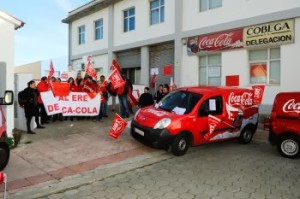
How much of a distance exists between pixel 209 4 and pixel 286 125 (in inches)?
363

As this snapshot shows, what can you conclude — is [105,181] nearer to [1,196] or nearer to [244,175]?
[1,196]

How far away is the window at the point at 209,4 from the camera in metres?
15.4

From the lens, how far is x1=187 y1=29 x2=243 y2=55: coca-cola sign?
1427 centimetres

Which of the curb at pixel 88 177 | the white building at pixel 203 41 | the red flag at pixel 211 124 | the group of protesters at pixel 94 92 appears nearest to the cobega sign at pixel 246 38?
the white building at pixel 203 41

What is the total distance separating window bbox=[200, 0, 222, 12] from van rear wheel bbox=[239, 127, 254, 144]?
747 centimetres

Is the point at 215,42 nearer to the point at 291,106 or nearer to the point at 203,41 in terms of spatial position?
the point at 203,41

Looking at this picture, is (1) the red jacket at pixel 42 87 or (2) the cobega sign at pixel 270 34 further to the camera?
(2) the cobega sign at pixel 270 34

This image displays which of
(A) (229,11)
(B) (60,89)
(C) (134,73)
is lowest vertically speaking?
(B) (60,89)

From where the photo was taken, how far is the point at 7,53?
9.32m

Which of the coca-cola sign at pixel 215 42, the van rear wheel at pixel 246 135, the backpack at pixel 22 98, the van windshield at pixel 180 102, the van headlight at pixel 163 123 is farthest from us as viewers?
the coca-cola sign at pixel 215 42

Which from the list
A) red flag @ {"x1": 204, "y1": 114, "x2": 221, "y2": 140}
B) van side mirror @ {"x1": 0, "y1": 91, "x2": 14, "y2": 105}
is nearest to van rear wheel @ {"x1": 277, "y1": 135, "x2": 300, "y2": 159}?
red flag @ {"x1": 204, "y1": 114, "x2": 221, "y2": 140}

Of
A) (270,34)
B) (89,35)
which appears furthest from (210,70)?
(89,35)

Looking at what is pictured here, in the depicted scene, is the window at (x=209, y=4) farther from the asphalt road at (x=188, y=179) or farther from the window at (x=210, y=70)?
the asphalt road at (x=188, y=179)

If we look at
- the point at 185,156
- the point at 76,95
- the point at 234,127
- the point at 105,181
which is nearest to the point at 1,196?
the point at 105,181
